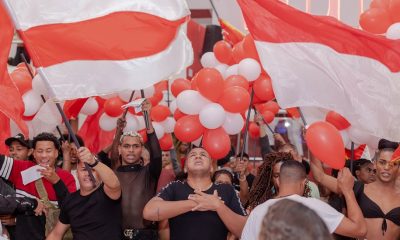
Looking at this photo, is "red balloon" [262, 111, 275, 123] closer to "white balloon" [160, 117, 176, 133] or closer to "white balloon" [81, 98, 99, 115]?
"white balloon" [160, 117, 176, 133]

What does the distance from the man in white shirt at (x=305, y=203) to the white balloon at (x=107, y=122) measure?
3152mm

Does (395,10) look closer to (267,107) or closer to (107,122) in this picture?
(267,107)

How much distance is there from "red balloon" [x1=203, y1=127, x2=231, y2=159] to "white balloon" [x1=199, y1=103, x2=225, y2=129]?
0.35 ft

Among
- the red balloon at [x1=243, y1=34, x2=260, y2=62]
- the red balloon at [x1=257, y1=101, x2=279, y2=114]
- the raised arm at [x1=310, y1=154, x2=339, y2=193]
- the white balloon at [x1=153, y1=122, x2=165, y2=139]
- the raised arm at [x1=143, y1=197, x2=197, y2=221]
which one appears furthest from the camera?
the red balloon at [x1=257, y1=101, x2=279, y2=114]

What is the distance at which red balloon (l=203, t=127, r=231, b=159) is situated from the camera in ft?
19.9

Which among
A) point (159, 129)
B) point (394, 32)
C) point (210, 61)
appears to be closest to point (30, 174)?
point (159, 129)

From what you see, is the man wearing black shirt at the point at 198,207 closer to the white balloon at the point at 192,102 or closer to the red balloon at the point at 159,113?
the white balloon at the point at 192,102

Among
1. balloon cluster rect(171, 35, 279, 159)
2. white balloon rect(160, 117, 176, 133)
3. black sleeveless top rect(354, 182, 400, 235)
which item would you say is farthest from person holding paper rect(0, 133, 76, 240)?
black sleeveless top rect(354, 182, 400, 235)

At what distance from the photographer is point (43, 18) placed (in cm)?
505

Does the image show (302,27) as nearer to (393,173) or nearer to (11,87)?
(393,173)

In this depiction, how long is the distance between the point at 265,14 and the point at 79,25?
157 centimetres

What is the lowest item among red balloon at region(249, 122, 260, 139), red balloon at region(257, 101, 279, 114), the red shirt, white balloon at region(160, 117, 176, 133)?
red balloon at region(249, 122, 260, 139)

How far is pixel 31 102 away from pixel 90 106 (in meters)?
0.77

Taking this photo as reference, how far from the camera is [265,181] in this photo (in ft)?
17.0
